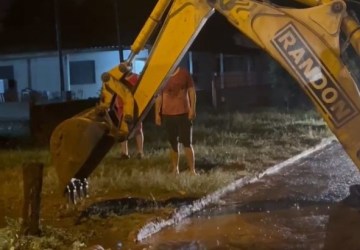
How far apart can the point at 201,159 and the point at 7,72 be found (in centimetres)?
2497

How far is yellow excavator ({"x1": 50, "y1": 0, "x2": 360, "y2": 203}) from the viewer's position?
7266 mm

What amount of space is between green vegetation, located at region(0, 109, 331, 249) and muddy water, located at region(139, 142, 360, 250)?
0.60m

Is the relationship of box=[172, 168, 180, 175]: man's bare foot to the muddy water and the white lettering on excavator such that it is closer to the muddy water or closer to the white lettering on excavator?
the muddy water

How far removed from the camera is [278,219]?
9.17 m

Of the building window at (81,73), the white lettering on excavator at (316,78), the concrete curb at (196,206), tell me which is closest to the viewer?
the white lettering on excavator at (316,78)

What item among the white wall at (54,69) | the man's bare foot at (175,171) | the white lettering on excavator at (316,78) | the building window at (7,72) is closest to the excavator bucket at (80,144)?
the white lettering on excavator at (316,78)

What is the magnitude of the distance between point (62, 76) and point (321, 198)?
74.0ft

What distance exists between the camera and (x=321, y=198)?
1054 centimetres

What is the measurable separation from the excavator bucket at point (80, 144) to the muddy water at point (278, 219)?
4.01ft

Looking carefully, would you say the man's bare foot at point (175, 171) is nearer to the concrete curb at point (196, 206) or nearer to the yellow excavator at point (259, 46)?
the concrete curb at point (196, 206)

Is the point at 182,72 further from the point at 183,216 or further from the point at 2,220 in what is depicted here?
the point at 2,220

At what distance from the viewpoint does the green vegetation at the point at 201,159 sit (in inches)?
420

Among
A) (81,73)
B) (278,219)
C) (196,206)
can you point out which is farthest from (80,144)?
(81,73)

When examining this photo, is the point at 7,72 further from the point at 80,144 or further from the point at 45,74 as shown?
the point at 80,144
